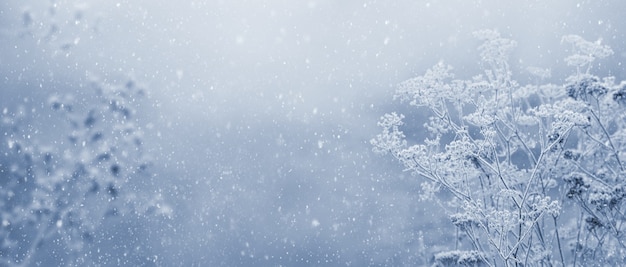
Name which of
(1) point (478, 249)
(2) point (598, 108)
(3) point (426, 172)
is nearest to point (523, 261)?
(1) point (478, 249)

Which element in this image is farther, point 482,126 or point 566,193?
point 566,193

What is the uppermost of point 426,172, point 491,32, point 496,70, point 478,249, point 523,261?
point 491,32

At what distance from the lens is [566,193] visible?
6.73 m

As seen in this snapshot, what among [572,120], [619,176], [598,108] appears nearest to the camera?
[572,120]

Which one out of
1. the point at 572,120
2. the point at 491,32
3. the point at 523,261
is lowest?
the point at 523,261

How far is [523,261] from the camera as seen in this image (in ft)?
20.5

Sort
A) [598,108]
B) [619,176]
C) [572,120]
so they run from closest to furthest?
[572,120]
[598,108]
[619,176]

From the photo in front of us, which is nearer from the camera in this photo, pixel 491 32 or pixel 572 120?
pixel 572 120

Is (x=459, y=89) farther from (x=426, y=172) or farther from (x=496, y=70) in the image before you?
(x=426, y=172)

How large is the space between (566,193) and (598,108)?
135 centimetres

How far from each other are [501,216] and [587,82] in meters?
1.89

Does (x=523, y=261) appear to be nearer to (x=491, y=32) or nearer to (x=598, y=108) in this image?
(x=598, y=108)

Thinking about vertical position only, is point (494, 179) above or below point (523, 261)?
above

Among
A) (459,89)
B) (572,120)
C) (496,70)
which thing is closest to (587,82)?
(572,120)
